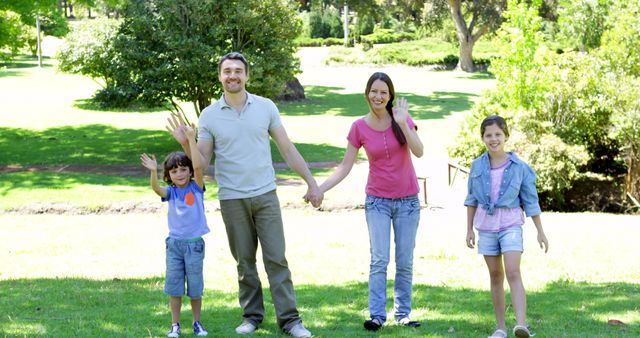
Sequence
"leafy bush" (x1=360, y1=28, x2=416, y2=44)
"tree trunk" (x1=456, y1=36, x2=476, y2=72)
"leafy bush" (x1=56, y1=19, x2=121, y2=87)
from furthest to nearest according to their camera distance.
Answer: "leafy bush" (x1=360, y1=28, x2=416, y2=44)
"tree trunk" (x1=456, y1=36, x2=476, y2=72)
"leafy bush" (x1=56, y1=19, x2=121, y2=87)

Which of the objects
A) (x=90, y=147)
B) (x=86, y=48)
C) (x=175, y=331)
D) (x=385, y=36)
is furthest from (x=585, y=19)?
(x=175, y=331)

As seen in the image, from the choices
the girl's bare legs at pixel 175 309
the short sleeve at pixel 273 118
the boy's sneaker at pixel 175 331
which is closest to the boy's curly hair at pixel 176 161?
the short sleeve at pixel 273 118

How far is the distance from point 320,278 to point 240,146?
3795 mm

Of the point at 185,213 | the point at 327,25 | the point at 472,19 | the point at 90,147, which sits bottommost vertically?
the point at 90,147

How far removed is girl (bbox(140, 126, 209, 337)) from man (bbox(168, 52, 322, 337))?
6.8 inches

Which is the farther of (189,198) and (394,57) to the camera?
(394,57)

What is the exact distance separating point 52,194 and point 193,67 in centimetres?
590

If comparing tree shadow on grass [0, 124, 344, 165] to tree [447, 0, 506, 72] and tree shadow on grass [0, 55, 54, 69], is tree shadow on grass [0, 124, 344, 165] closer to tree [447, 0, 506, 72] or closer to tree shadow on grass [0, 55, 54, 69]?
tree shadow on grass [0, 55, 54, 69]

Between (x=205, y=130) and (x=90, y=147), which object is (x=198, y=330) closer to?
(x=205, y=130)

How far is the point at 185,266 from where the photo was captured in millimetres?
6137

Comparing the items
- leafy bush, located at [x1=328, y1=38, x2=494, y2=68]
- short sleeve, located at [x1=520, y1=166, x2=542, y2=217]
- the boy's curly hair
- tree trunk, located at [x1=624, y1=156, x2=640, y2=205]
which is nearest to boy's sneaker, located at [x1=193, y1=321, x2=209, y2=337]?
the boy's curly hair

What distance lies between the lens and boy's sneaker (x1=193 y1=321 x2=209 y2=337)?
6086mm

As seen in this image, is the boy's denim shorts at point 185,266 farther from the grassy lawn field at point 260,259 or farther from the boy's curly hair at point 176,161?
the boy's curly hair at point 176,161

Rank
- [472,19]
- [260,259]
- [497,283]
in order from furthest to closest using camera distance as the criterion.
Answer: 1. [472,19]
2. [260,259]
3. [497,283]
